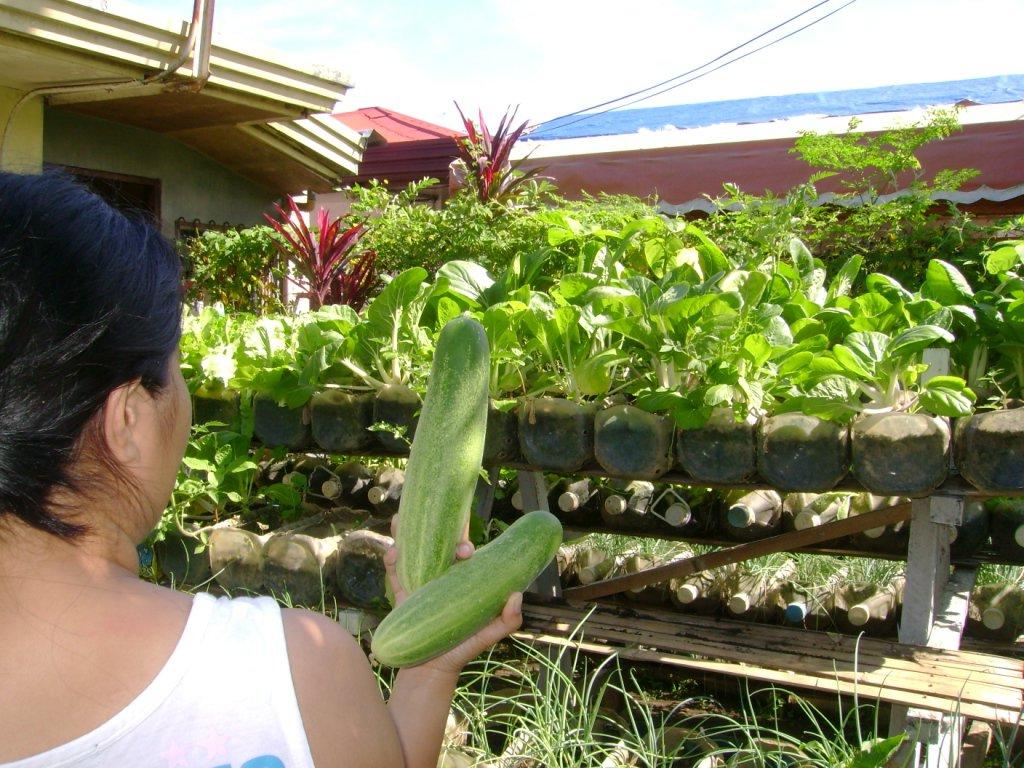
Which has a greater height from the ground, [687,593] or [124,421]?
[124,421]

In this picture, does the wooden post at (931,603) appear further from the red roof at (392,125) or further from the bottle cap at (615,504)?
the red roof at (392,125)

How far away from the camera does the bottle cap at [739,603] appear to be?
10.7 ft

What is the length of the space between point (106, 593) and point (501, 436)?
180cm

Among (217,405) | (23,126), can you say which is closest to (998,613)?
(217,405)

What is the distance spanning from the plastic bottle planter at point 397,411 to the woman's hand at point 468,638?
1.31 meters

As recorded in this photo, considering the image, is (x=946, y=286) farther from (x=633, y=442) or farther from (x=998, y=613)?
(x=998, y=613)

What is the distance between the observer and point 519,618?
51.9 inches

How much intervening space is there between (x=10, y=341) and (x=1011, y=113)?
4.87m

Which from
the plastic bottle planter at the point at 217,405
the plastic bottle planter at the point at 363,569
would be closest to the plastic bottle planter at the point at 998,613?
the plastic bottle planter at the point at 363,569

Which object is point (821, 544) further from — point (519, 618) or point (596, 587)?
point (519, 618)

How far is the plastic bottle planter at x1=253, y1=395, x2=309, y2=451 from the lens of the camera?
3.04 m

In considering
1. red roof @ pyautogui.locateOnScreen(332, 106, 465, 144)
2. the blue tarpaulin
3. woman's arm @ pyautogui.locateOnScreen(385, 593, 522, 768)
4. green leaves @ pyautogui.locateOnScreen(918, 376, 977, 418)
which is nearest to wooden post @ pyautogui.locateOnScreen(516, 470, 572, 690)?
green leaves @ pyautogui.locateOnScreen(918, 376, 977, 418)

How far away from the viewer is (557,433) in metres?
2.54

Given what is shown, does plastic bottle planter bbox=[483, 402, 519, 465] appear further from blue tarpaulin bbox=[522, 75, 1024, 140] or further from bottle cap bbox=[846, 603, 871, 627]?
blue tarpaulin bbox=[522, 75, 1024, 140]
